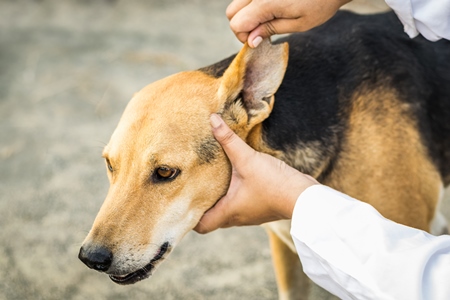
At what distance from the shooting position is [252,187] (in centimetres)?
268

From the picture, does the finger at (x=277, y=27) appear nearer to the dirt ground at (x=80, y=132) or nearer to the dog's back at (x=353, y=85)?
the dog's back at (x=353, y=85)

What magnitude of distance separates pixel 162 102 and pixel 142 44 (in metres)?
4.87

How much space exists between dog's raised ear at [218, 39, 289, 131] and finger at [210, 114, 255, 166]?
0.11 meters

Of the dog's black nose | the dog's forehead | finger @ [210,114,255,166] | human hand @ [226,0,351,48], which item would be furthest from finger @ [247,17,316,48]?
the dog's black nose

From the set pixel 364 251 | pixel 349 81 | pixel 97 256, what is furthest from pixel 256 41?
pixel 97 256

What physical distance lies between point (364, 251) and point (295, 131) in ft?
3.58

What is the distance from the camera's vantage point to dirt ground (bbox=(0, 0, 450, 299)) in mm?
4430

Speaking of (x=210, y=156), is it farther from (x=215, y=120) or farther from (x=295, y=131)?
(x=295, y=131)

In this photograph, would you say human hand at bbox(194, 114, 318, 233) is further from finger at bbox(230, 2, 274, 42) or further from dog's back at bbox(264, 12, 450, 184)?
finger at bbox(230, 2, 274, 42)

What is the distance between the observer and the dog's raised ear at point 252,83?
8.85 ft

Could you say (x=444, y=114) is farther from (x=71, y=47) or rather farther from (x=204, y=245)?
(x=71, y=47)

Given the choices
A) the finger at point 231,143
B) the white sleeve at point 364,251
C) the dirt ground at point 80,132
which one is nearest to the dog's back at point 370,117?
the finger at point 231,143

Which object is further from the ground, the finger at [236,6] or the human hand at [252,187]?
the finger at [236,6]

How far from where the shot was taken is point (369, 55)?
3131 millimetres
